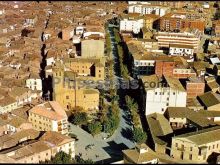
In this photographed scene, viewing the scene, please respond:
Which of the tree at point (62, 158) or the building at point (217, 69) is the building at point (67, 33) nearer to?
the building at point (217, 69)

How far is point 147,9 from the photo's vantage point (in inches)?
1288

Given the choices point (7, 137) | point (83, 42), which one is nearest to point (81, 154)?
point (7, 137)

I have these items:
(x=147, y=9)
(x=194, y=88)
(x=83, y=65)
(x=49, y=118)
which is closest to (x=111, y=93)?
(x=83, y=65)

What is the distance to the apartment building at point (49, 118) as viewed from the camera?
1405 centimetres

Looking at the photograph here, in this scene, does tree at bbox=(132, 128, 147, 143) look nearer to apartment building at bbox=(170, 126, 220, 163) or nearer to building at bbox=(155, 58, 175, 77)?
apartment building at bbox=(170, 126, 220, 163)

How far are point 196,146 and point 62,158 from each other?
12.8ft

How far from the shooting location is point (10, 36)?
2623 centimetres

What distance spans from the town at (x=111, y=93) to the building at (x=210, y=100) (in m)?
0.04

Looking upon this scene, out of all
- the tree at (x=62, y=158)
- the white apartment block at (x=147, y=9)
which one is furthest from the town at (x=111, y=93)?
the white apartment block at (x=147, y=9)

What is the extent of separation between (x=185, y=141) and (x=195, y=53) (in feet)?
37.4

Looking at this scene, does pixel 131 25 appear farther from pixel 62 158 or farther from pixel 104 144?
pixel 62 158

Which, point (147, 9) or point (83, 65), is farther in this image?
point (147, 9)

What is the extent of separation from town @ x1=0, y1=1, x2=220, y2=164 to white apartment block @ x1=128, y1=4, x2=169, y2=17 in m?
3.05

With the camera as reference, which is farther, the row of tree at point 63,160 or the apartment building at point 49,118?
the apartment building at point 49,118
